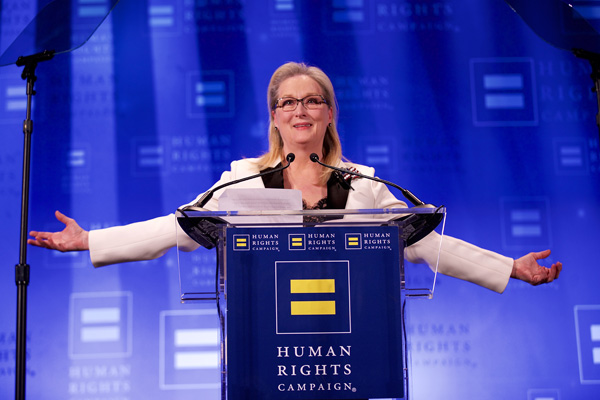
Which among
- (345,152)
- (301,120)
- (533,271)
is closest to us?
(533,271)

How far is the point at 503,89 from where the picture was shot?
3.41 metres

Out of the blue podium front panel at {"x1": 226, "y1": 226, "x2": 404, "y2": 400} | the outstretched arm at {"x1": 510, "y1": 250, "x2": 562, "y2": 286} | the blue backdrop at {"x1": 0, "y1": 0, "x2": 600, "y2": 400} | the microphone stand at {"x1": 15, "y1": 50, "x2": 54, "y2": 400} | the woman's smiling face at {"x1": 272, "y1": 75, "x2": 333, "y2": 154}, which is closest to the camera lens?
the blue podium front panel at {"x1": 226, "y1": 226, "x2": 404, "y2": 400}

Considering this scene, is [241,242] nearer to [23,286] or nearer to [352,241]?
[352,241]

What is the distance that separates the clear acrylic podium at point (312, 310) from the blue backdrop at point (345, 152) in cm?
188

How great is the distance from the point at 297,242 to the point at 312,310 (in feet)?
0.53

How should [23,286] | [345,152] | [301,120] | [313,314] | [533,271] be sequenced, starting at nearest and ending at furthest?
[313,314] → [533,271] → [23,286] → [301,120] → [345,152]

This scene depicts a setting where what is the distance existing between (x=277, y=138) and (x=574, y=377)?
203 cm

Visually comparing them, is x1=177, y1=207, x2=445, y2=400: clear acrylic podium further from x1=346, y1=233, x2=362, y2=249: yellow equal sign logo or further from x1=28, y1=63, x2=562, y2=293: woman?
x1=28, y1=63, x2=562, y2=293: woman

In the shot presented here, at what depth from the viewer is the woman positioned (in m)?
2.02

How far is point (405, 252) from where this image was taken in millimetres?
1994

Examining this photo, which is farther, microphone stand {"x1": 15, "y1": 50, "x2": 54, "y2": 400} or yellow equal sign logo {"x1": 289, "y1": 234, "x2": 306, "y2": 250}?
microphone stand {"x1": 15, "y1": 50, "x2": 54, "y2": 400}

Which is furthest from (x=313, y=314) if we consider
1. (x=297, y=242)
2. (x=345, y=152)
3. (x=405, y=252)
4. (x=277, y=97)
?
(x=345, y=152)

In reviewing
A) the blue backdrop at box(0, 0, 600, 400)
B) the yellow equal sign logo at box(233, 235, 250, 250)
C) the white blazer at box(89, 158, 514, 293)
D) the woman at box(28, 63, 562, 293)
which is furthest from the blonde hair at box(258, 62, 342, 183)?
the yellow equal sign logo at box(233, 235, 250, 250)

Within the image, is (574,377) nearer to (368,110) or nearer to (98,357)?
(368,110)
